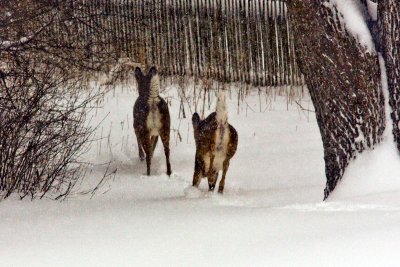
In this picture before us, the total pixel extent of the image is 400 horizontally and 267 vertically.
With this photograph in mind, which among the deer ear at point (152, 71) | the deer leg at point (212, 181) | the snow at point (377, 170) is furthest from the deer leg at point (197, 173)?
the snow at point (377, 170)

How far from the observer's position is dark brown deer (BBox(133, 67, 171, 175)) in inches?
437

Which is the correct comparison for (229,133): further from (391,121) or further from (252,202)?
(391,121)

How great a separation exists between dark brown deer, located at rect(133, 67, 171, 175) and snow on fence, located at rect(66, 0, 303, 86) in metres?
6.64

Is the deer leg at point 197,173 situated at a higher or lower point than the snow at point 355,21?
lower

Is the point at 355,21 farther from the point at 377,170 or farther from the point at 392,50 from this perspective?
the point at 377,170

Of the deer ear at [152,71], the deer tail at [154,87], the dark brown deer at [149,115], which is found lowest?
the dark brown deer at [149,115]

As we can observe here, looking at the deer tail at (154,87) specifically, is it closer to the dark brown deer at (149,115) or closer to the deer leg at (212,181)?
the dark brown deer at (149,115)

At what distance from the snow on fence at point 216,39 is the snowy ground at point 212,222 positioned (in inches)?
254

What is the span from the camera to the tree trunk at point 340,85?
727cm

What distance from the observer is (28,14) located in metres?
8.70

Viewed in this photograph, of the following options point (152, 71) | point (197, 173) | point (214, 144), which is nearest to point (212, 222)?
point (214, 144)

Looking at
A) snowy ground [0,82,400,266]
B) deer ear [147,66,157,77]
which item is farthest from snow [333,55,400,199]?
deer ear [147,66,157,77]

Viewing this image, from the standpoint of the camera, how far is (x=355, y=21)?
7.31 metres

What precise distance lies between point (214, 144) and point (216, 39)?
9736mm
